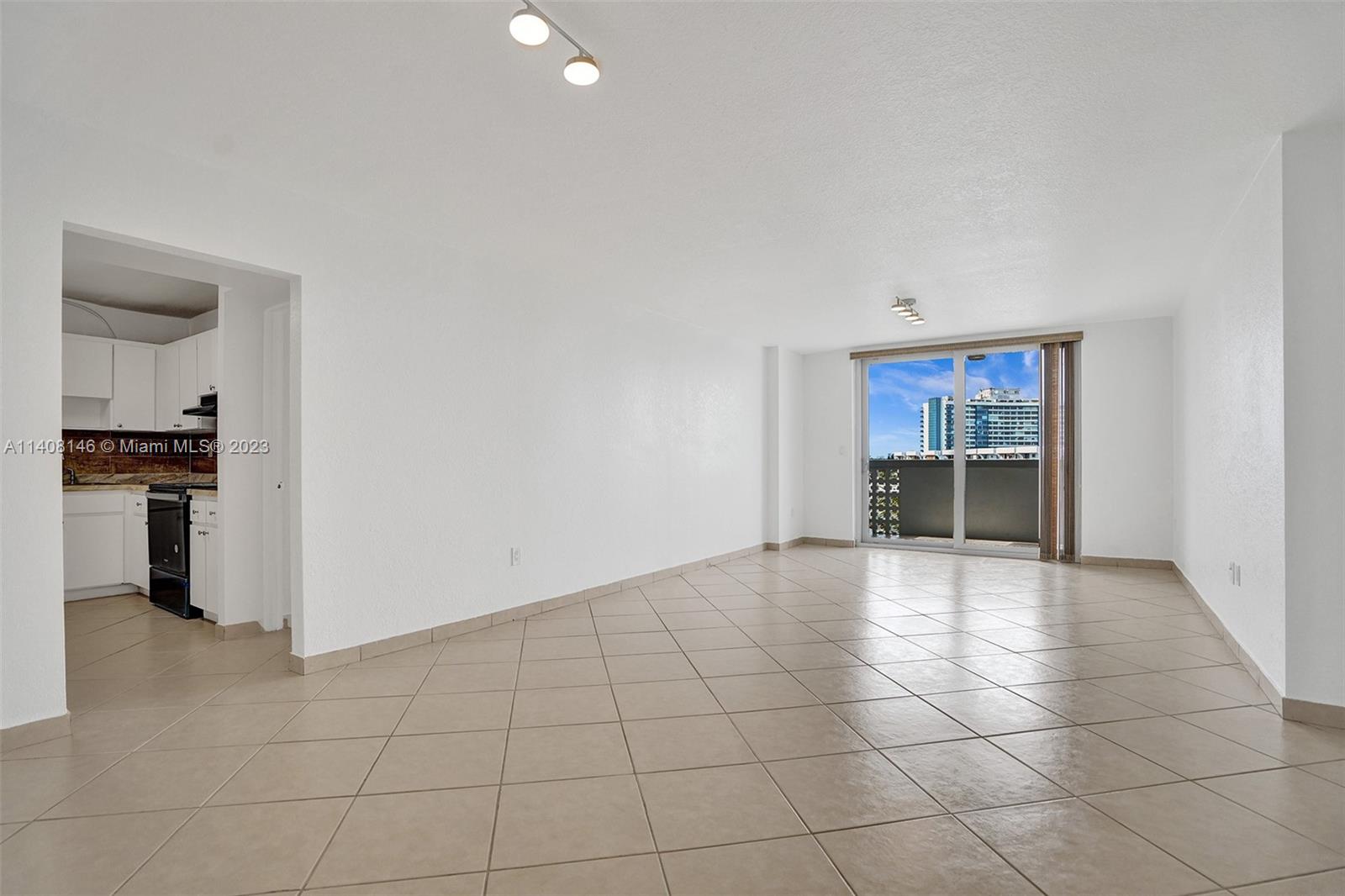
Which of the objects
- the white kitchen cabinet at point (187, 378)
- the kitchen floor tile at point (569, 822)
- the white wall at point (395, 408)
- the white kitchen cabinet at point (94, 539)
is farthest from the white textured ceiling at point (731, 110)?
the white kitchen cabinet at point (94, 539)

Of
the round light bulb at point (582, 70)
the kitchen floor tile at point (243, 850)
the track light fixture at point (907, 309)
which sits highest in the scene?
the round light bulb at point (582, 70)

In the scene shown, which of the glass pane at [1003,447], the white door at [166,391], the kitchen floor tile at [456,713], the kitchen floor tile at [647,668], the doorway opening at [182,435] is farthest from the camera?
the glass pane at [1003,447]

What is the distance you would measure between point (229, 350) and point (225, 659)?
1.99m

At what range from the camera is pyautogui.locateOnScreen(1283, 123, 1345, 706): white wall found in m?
2.70

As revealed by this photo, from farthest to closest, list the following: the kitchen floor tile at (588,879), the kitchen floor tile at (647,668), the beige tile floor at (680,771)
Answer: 1. the kitchen floor tile at (647,668)
2. the beige tile floor at (680,771)
3. the kitchen floor tile at (588,879)

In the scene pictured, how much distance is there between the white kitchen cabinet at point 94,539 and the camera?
502 centimetres

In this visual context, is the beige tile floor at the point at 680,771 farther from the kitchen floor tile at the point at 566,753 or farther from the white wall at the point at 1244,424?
the white wall at the point at 1244,424

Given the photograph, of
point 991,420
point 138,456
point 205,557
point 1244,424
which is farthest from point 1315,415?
point 138,456

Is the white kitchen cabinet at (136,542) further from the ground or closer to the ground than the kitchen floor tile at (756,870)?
further from the ground

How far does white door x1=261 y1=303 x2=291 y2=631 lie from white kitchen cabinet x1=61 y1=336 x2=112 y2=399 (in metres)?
2.34

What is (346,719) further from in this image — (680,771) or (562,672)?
(680,771)

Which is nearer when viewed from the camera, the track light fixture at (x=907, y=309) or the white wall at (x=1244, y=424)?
the white wall at (x=1244, y=424)

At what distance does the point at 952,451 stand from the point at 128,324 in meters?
8.74

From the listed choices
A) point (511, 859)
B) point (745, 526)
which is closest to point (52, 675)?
point (511, 859)
